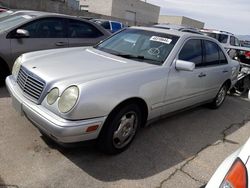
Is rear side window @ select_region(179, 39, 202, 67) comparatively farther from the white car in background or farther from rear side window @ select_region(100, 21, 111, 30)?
rear side window @ select_region(100, 21, 111, 30)

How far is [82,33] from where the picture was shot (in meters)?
6.43

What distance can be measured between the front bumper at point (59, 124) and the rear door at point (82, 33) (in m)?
3.26

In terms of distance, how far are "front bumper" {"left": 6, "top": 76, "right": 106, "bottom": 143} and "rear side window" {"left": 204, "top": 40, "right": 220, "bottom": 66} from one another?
2643 millimetres

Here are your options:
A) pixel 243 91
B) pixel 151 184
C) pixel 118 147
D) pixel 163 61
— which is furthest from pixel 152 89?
pixel 243 91

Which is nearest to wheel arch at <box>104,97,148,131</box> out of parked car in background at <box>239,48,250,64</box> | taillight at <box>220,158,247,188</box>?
taillight at <box>220,158,247,188</box>

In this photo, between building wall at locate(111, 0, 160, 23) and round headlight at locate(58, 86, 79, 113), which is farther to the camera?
building wall at locate(111, 0, 160, 23)

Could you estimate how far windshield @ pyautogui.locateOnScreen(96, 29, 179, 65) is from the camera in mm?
3994

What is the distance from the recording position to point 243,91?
7.68 metres

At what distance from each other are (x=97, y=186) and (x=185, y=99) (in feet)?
6.89

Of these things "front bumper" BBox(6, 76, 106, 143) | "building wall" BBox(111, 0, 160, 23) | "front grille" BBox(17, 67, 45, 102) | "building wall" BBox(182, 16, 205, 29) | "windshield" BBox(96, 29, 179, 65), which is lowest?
"building wall" BBox(182, 16, 205, 29)

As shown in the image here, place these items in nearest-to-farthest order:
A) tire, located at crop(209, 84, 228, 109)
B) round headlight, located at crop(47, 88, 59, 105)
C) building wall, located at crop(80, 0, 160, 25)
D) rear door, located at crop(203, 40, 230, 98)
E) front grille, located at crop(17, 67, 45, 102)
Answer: round headlight, located at crop(47, 88, 59, 105), front grille, located at crop(17, 67, 45, 102), rear door, located at crop(203, 40, 230, 98), tire, located at crop(209, 84, 228, 109), building wall, located at crop(80, 0, 160, 25)

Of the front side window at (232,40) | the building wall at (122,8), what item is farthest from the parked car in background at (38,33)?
the building wall at (122,8)

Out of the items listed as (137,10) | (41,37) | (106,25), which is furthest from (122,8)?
(41,37)

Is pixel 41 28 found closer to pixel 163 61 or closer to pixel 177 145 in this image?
pixel 163 61
